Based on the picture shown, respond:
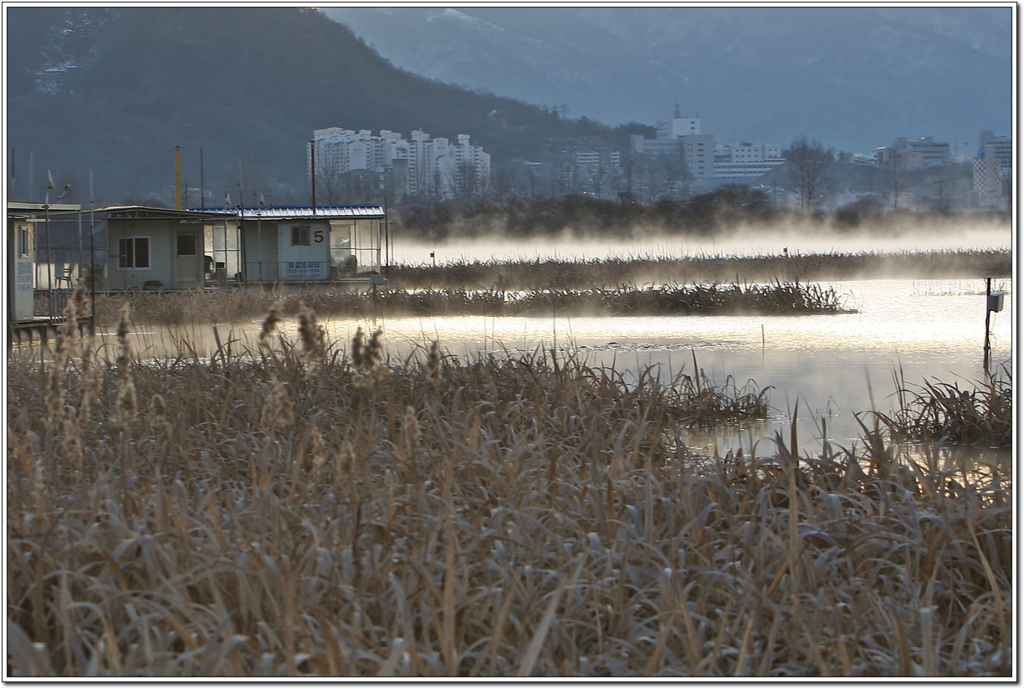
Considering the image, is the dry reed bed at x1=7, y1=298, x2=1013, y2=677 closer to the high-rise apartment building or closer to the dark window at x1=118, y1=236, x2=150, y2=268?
the dark window at x1=118, y1=236, x2=150, y2=268

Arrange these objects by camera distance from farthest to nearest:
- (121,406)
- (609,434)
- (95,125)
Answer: (95,125) → (609,434) → (121,406)

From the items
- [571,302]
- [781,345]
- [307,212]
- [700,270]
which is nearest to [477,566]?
[781,345]

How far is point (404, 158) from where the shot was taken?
17575 cm

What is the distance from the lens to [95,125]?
18688 centimetres

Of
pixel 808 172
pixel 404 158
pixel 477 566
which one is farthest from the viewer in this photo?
pixel 404 158

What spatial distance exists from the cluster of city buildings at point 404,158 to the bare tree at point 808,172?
153 feet

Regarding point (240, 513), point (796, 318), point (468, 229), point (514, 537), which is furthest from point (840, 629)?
point (468, 229)

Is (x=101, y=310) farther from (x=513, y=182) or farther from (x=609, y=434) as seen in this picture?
(x=513, y=182)

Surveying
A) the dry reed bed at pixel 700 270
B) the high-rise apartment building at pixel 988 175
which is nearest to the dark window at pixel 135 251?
the dry reed bed at pixel 700 270

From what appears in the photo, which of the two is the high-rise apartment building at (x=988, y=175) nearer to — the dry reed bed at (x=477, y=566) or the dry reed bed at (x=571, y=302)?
the dry reed bed at (x=571, y=302)

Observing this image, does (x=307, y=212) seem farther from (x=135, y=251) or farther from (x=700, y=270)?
(x=700, y=270)

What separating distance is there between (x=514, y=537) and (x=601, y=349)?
8796 mm

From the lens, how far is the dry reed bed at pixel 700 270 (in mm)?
27516

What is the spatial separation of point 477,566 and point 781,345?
395 inches
